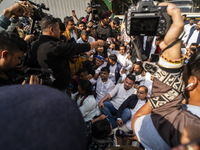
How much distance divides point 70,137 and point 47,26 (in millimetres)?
1982

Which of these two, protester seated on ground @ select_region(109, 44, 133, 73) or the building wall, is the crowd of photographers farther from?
the building wall

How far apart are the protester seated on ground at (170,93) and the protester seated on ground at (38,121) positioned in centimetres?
67

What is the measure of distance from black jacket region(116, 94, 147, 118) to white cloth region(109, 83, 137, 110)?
0.24m

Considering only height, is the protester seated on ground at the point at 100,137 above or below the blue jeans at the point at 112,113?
above

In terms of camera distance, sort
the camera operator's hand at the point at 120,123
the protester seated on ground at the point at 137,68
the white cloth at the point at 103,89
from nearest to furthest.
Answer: the camera operator's hand at the point at 120,123, the white cloth at the point at 103,89, the protester seated on ground at the point at 137,68

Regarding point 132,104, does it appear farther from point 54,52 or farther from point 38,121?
point 38,121

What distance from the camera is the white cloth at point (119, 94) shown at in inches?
136

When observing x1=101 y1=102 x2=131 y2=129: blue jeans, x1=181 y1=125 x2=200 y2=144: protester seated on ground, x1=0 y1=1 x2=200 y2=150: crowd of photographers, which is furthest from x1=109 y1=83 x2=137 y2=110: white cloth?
x1=181 y1=125 x2=200 y2=144: protester seated on ground

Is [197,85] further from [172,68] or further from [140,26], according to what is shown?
[140,26]

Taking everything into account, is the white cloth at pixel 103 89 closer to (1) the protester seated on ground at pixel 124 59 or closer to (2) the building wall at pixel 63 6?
(1) the protester seated on ground at pixel 124 59

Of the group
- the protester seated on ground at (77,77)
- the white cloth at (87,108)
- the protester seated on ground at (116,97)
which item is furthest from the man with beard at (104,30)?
the white cloth at (87,108)

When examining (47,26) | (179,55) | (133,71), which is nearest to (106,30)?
(133,71)

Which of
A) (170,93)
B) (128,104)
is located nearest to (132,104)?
(128,104)

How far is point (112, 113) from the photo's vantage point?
339cm
